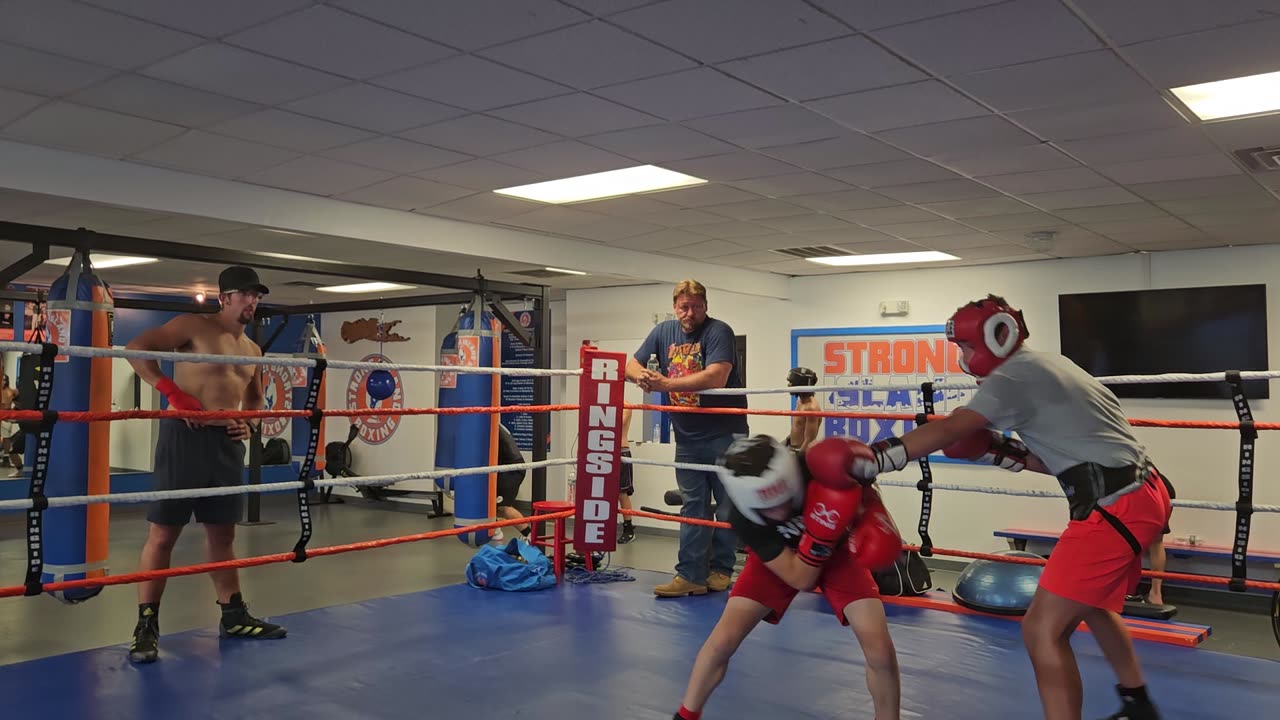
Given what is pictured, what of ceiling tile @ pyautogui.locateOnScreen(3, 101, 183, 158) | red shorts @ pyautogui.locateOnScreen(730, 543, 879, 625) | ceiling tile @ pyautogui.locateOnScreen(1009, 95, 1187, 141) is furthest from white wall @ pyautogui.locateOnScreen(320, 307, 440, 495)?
red shorts @ pyautogui.locateOnScreen(730, 543, 879, 625)

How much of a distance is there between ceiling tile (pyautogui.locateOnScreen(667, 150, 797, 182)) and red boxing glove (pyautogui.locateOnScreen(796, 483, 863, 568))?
2.17 m

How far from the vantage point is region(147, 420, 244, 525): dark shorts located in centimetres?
322

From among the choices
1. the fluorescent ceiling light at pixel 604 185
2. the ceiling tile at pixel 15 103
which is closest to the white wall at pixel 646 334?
the fluorescent ceiling light at pixel 604 185

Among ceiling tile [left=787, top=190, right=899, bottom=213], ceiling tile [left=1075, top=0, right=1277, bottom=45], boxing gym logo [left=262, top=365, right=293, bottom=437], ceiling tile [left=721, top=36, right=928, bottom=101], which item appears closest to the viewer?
ceiling tile [left=1075, top=0, right=1277, bottom=45]

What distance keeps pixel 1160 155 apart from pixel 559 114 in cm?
236

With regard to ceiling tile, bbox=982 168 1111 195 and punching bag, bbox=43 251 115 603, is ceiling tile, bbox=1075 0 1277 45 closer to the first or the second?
ceiling tile, bbox=982 168 1111 195

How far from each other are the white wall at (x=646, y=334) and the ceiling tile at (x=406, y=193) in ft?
10.5

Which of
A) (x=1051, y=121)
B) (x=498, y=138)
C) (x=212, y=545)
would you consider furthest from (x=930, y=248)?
(x=212, y=545)

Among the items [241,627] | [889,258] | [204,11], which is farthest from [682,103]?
[889,258]

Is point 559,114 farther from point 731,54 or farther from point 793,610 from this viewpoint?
point 793,610

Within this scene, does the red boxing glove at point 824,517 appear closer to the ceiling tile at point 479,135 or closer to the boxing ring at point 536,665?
the boxing ring at point 536,665

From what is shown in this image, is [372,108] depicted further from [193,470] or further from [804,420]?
[804,420]

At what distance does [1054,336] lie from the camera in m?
6.74

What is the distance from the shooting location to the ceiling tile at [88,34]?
2.47m
